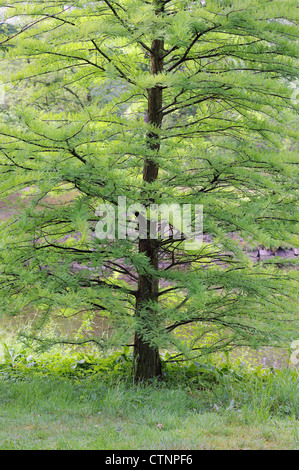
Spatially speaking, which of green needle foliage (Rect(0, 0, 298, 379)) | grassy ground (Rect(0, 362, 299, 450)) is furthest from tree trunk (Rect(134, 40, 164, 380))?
grassy ground (Rect(0, 362, 299, 450))

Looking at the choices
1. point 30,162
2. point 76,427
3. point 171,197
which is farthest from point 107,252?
point 76,427

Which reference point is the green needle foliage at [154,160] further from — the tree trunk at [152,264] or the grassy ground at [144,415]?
the grassy ground at [144,415]

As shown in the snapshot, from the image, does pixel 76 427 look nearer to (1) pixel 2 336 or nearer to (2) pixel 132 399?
(2) pixel 132 399

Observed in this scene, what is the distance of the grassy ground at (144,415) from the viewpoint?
2.94 meters

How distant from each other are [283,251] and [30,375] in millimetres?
12927

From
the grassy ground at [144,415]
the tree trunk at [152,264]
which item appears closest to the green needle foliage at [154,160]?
the tree trunk at [152,264]

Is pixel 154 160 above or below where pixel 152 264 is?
above

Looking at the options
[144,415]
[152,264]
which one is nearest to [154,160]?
[152,264]

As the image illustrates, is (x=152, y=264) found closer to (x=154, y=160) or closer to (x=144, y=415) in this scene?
(x=154, y=160)

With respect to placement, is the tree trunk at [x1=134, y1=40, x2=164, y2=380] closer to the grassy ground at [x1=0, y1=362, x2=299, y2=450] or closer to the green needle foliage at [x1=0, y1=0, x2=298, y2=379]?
the green needle foliage at [x1=0, y1=0, x2=298, y2=379]

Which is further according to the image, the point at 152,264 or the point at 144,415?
the point at 152,264

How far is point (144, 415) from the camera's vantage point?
3.64m

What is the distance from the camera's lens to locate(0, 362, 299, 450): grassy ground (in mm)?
2938

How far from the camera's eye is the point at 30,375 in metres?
5.16
